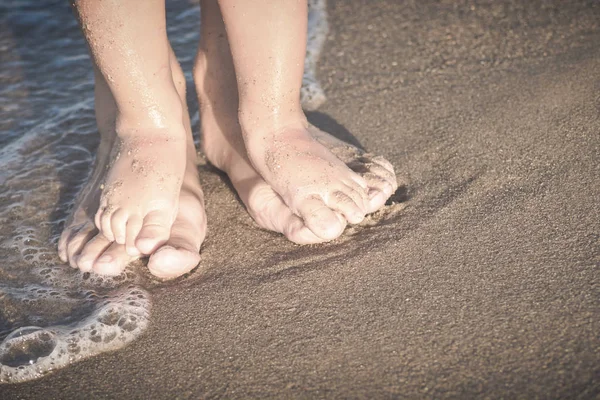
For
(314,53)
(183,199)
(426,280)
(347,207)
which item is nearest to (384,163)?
(347,207)

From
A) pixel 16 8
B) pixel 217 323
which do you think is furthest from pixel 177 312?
pixel 16 8


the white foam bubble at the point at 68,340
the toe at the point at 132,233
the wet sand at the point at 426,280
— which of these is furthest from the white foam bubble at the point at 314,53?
the white foam bubble at the point at 68,340

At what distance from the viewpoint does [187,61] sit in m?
3.12

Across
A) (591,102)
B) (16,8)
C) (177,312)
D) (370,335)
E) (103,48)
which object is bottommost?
(16,8)

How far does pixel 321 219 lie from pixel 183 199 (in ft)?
1.46

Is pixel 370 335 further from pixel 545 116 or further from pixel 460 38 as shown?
pixel 460 38

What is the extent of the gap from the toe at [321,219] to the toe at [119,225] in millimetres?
485

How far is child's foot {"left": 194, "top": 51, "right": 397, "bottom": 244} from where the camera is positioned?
1.87 m

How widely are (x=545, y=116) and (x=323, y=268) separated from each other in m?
1.01

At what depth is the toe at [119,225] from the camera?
185 cm

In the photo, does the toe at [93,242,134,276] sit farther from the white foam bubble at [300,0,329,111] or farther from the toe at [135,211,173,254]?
the white foam bubble at [300,0,329,111]

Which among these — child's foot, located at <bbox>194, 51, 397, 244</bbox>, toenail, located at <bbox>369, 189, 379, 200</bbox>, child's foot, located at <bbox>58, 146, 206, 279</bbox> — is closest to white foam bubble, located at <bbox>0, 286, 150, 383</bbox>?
child's foot, located at <bbox>58, 146, 206, 279</bbox>

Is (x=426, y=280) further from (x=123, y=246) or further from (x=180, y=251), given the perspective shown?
(x=123, y=246)

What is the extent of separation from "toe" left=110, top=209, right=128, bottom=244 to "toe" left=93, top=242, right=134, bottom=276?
0.11 feet
